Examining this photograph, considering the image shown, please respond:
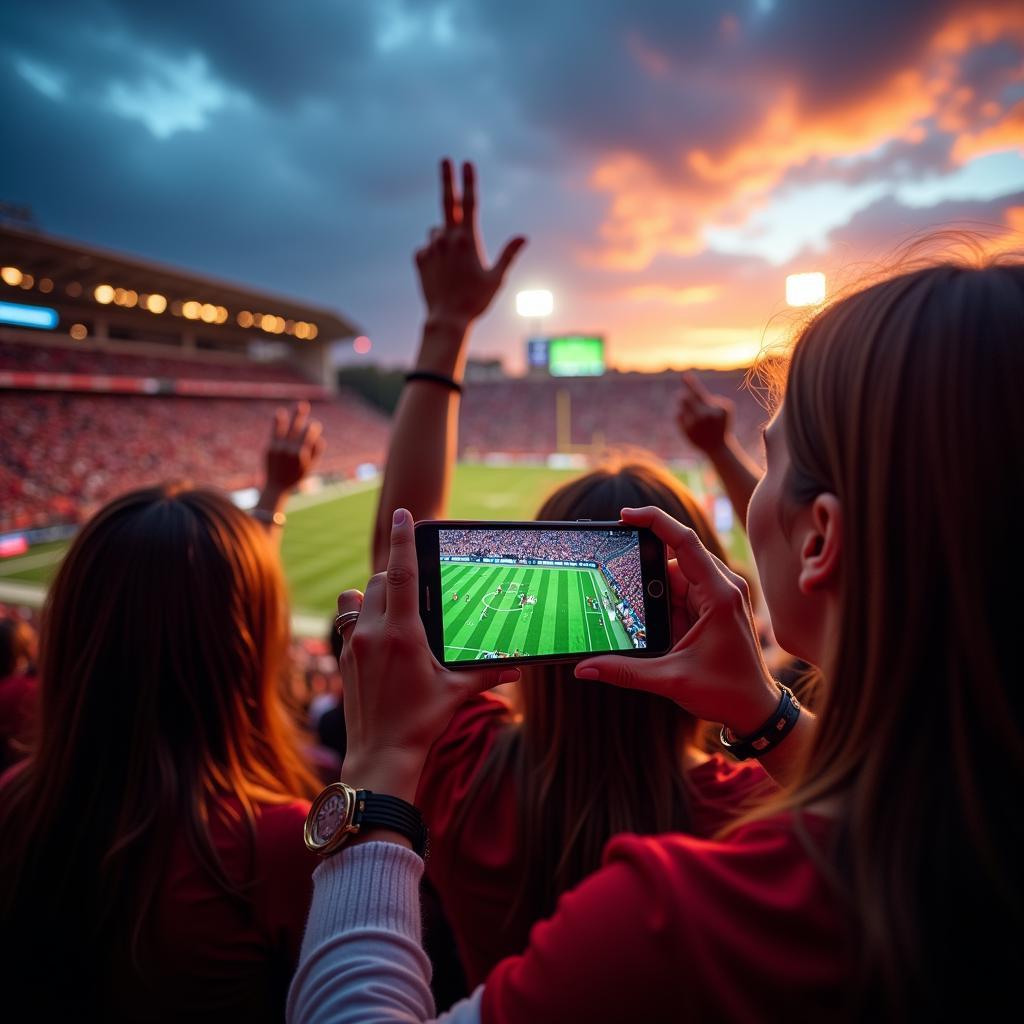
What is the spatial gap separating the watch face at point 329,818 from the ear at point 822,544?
933 mm

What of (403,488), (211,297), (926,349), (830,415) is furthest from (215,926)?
(211,297)

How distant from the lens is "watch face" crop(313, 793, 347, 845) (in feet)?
3.51

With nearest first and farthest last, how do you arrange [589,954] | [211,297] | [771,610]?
[589,954]
[771,610]
[211,297]

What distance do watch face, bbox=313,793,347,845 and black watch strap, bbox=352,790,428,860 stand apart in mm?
35

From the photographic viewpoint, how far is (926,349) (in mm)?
A: 864

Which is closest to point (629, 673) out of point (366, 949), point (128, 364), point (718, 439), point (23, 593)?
point (366, 949)

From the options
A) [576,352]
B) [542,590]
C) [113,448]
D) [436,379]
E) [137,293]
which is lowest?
[542,590]

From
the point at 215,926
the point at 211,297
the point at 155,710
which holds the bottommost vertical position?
the point at 215,926

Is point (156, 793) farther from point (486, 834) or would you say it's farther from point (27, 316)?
point (27, 316)

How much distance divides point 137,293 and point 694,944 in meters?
41.5

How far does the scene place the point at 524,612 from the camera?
1577mm

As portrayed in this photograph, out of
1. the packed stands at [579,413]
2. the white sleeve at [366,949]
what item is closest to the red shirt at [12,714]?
the white sleeve at [366,949]

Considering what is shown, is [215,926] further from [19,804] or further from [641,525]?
[641,525]

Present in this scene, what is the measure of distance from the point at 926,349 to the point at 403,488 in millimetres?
1718
